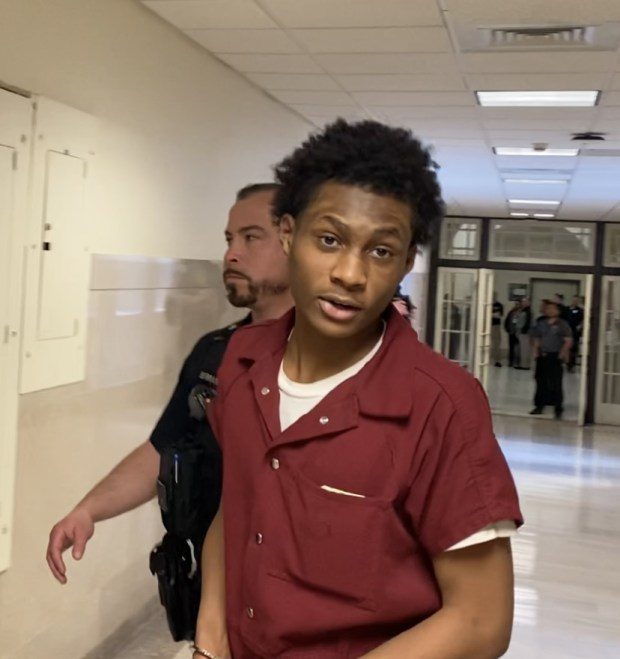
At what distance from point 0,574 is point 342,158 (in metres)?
2.16

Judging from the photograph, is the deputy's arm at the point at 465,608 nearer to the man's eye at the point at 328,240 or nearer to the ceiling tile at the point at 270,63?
the man's eye at the point at 328,240

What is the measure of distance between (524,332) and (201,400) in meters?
17.1

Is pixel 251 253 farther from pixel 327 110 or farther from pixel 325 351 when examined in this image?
pixel 327 110

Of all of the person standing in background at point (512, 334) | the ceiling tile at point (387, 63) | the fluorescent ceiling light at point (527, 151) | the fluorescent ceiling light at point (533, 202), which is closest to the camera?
the ceiling tile at point (387, 63)

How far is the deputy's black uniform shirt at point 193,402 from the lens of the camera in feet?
6.90

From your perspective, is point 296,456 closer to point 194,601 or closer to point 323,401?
point 323,401

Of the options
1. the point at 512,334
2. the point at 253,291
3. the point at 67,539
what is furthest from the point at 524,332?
the point at 67,539

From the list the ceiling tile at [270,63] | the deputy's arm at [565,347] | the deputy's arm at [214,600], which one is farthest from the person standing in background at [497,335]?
the deputy's arm at [214,600]

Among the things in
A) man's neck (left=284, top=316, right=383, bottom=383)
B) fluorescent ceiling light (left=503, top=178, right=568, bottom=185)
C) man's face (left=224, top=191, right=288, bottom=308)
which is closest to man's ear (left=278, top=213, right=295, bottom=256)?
man's neck (left=284, top=316, right=383, bottom=383)

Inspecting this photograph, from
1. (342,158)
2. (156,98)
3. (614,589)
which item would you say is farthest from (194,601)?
(614,589)

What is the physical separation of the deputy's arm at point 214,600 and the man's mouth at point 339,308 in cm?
44

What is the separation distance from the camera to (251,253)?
9.45ft

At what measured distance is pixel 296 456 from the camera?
3.83 feet

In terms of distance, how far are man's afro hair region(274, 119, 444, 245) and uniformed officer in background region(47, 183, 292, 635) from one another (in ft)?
0.69
